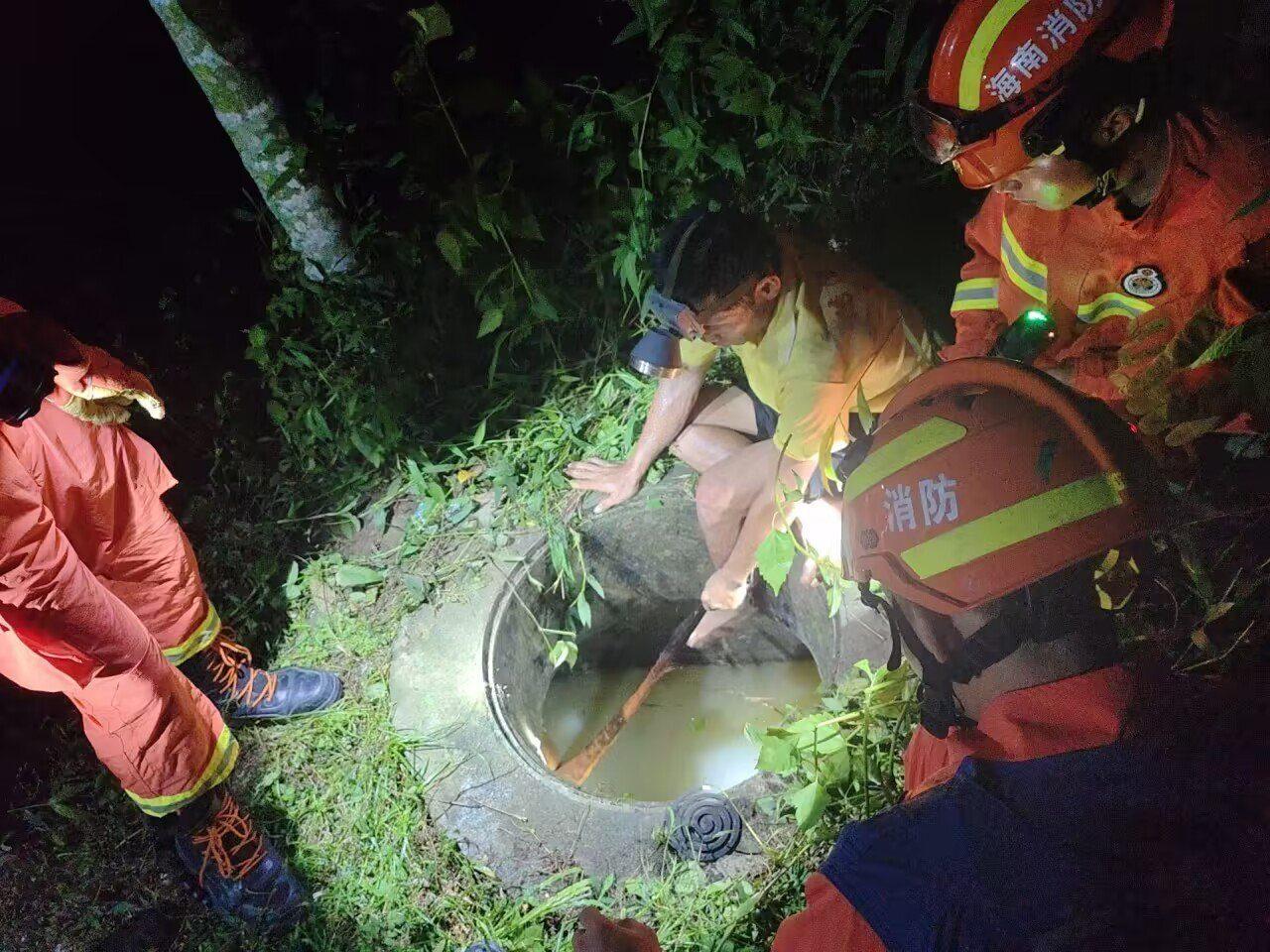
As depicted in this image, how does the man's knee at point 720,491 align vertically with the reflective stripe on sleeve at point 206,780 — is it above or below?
below

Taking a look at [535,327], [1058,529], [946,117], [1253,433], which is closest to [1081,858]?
[1058,529]

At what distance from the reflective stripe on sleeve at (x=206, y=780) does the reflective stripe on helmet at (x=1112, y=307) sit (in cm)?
318

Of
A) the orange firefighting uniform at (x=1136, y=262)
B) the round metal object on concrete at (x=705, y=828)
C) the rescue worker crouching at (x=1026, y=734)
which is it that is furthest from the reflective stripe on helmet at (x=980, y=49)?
the round metal object on concrete at (x=705, y=828)

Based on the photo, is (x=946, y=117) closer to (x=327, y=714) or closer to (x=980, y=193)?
(x=980, y=193)

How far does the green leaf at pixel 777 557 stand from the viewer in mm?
2518

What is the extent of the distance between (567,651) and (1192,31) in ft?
9.87

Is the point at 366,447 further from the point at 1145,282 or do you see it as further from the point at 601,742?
the point at 1145,282

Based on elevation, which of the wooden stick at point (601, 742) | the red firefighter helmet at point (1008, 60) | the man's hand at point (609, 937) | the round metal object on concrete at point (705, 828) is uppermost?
the red firefighter helmet at point (1008, 60)

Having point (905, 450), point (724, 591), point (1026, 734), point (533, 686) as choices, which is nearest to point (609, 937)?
point (1026, 734)

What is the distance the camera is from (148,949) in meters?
2.70

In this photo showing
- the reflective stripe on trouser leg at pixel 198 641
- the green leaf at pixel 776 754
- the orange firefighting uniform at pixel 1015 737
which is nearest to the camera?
the orange firefighting uniform at pixel 1015 737

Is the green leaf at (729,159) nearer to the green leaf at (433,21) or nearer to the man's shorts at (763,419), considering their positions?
the man's shorts at (763,419)

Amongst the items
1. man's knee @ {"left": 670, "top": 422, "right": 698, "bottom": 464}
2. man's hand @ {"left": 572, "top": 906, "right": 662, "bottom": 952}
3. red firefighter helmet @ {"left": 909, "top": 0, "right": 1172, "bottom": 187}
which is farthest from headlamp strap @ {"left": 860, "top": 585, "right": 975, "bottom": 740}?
man's knee @ {"left": 670, "top": 422, "right": 698, "bottom": 464}

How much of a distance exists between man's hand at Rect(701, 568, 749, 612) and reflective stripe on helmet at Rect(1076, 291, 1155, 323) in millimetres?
1509
